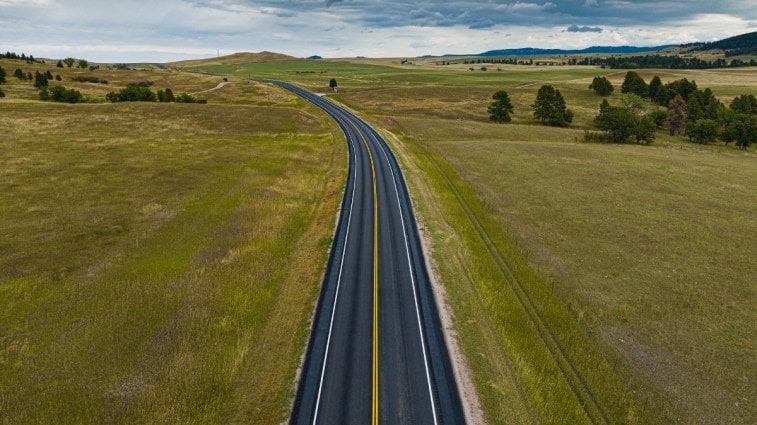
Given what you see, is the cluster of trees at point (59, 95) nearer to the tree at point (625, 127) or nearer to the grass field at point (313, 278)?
the grass field at point (313, 278)

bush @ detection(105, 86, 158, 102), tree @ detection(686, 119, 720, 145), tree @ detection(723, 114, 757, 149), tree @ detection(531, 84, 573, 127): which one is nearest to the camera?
tree @ detection(723, 114, 757, 149)

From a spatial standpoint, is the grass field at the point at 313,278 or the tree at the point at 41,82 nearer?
the grass field at the point at 313,278

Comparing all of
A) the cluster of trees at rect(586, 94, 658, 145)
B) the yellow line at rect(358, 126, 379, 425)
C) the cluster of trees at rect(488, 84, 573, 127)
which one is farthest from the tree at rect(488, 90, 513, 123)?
the yellow line at rect(358, 126, 379, 425)

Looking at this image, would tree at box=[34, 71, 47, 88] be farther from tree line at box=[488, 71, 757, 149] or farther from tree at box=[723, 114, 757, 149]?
tree at box=[723, 114, 757, 149]

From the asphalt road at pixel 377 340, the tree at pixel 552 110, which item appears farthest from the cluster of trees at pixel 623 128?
the asphalt road at pixel 377 340

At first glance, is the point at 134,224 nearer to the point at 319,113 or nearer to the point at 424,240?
the point at 424,240

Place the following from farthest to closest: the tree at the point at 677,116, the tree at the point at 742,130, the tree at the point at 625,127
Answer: the tree at the point at 677,116 < the tree at the point at 742,130 < the tree at the point at 625,127

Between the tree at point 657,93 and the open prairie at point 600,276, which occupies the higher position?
the tree at point 657,93
